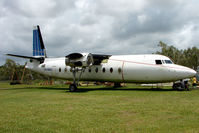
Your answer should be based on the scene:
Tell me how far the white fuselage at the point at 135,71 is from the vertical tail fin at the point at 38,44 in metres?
5.45

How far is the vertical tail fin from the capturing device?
84.3 ft

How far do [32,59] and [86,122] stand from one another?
20.2m

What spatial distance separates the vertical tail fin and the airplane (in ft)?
12.1

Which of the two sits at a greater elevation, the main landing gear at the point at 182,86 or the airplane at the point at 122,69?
the airplane at the point at 122,69

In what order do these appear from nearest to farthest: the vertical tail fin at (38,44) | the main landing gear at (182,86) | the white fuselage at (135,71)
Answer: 1. the white fuselage at (135,71)
2. the main landing gear at (182,86)
3. the vertical tail fin at (38,44)

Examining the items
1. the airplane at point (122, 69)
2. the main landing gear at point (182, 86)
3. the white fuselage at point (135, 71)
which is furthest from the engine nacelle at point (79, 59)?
the main landing gear at point (182, 86)

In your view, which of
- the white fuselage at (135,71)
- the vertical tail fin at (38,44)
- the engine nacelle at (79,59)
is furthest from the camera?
the vertical tail fin at (38,44)

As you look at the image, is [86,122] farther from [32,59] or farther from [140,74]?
[32,59]

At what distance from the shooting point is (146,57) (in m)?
17.6

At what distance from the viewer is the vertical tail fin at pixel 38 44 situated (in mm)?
25688

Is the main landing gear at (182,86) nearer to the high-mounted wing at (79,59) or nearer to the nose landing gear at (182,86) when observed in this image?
the nose landing gear at (182,86)

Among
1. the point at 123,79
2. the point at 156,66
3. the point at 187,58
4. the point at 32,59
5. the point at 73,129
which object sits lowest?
the point at 73,129

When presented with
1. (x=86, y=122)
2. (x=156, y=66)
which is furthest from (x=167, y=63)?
(x=86, y=122)

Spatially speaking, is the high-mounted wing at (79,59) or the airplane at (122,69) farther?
the high-mounted wing at (79,59)
